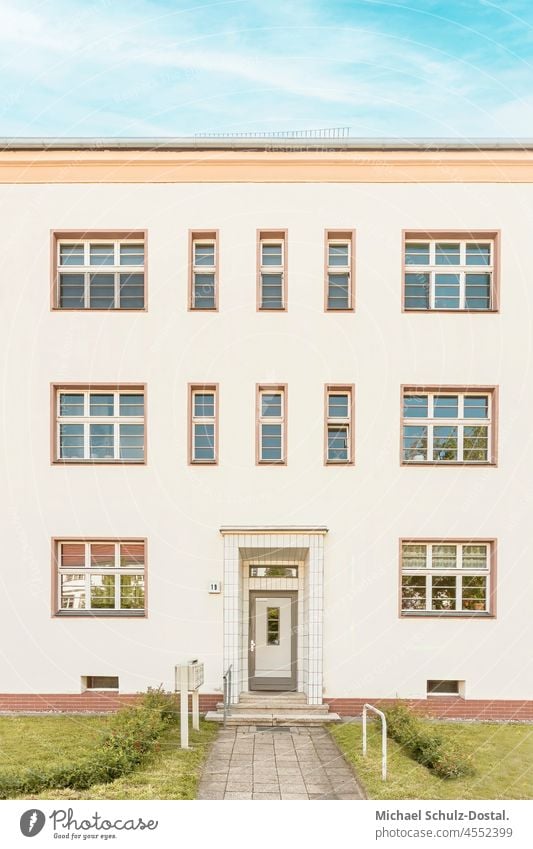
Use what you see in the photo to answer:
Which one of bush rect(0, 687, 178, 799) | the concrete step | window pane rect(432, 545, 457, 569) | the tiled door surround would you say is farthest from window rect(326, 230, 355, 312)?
bush rect(0, 687, 178, 799)

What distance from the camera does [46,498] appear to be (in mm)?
8617

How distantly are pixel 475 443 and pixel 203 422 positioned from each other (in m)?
3.25

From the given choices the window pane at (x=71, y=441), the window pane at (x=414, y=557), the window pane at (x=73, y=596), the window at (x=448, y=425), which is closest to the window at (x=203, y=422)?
the window pane at (x=71, y=441)

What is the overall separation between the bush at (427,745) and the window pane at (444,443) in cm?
286

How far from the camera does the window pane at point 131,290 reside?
878cm

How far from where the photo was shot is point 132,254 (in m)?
8.80

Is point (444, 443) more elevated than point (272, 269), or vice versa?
point (272, 269)

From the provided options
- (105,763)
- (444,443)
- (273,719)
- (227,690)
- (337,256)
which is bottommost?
(273,719)

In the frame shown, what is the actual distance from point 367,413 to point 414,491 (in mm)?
1062

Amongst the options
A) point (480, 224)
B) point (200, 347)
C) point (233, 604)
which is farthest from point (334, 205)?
point (233, 604)

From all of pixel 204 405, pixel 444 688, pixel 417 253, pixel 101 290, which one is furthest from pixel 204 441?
pixel 444 688

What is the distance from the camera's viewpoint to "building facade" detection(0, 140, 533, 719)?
8484 mm

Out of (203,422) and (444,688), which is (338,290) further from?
(444,688)

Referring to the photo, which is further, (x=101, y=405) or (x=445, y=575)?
(x=101, y=405)
